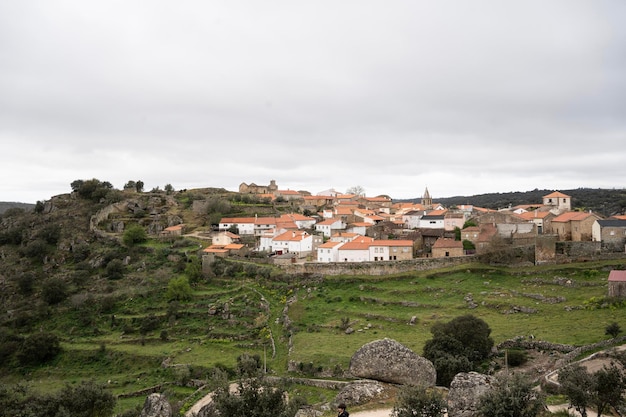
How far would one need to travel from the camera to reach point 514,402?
12734 mm

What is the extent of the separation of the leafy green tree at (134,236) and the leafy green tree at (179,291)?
62.1ft

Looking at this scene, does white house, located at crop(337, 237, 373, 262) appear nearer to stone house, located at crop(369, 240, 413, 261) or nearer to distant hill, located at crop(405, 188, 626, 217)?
stone house, located at crop(369, 240, 413, 261)

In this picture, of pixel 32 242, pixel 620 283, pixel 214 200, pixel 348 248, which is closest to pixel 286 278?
pixel 348 248

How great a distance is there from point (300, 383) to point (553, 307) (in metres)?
20.7

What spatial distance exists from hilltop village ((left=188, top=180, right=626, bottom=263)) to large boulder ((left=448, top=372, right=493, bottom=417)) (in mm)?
28477

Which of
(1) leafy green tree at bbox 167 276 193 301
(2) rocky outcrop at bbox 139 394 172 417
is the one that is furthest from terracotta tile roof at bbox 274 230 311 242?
(2) rocky outcrop at bbox 139 394 172 417

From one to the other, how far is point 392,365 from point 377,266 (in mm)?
23855

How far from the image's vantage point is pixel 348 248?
50188 mm

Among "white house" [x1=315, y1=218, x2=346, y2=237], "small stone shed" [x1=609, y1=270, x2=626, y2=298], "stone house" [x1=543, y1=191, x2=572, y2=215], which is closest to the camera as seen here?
"small stone shed" [x1=609, y1=270, x2=626, y2=298]

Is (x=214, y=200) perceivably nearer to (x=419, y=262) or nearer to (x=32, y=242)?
(x=32, y=242)

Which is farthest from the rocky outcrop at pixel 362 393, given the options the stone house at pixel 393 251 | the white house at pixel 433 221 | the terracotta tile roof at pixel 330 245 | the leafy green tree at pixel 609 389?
the white house at pixel 433 221

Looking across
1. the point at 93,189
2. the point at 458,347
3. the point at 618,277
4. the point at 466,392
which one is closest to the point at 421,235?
the point at 618,277

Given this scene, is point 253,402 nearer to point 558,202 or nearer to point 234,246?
point 234,246

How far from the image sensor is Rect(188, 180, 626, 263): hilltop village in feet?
140
